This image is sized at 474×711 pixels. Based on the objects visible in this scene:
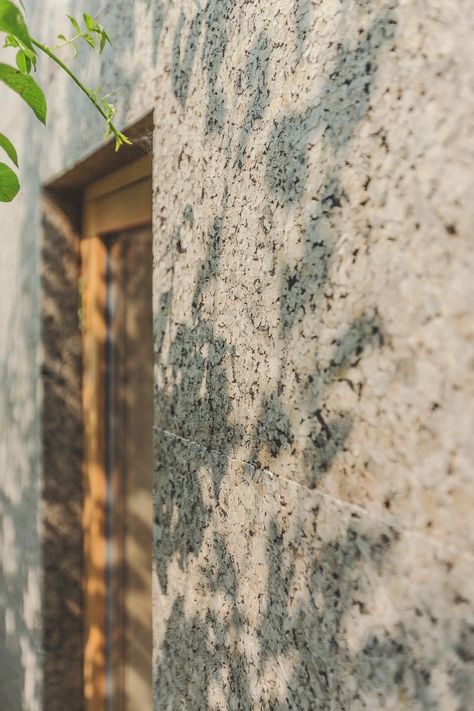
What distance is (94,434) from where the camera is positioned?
3402 millimetres

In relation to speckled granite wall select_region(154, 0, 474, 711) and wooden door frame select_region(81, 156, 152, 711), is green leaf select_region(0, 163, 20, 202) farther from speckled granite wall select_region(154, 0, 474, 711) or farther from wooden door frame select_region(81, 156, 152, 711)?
wooden door frame select_region(81, 156, 152, 711)

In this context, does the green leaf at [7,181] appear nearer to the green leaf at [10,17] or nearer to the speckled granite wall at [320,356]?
the green leaf at [10,17]

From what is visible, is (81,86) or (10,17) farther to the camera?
(81,86)

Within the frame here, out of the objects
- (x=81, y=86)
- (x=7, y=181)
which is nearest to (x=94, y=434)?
(x=81, y=86)

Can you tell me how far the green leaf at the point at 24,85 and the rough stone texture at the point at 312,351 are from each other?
0.45 meters

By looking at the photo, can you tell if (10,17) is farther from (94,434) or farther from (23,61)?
(94,434)

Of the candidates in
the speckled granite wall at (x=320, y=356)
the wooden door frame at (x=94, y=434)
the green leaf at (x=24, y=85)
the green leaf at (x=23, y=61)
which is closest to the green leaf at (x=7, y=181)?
the green leaf at (x=24, y=85)

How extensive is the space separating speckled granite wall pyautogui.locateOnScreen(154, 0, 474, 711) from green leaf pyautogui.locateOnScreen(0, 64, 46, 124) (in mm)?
446

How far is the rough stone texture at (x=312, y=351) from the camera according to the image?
3.48ft

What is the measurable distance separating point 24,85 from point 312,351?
678mm

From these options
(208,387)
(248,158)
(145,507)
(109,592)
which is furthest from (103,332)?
(248,158)

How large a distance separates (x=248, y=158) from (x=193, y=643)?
1171 millimetres

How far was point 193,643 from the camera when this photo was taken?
6.17 feet

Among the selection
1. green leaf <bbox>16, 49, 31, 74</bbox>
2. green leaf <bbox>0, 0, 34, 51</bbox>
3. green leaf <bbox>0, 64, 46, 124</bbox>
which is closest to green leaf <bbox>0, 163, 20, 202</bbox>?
green leaf <bbox>0, 64, 46, 124</bbox>
